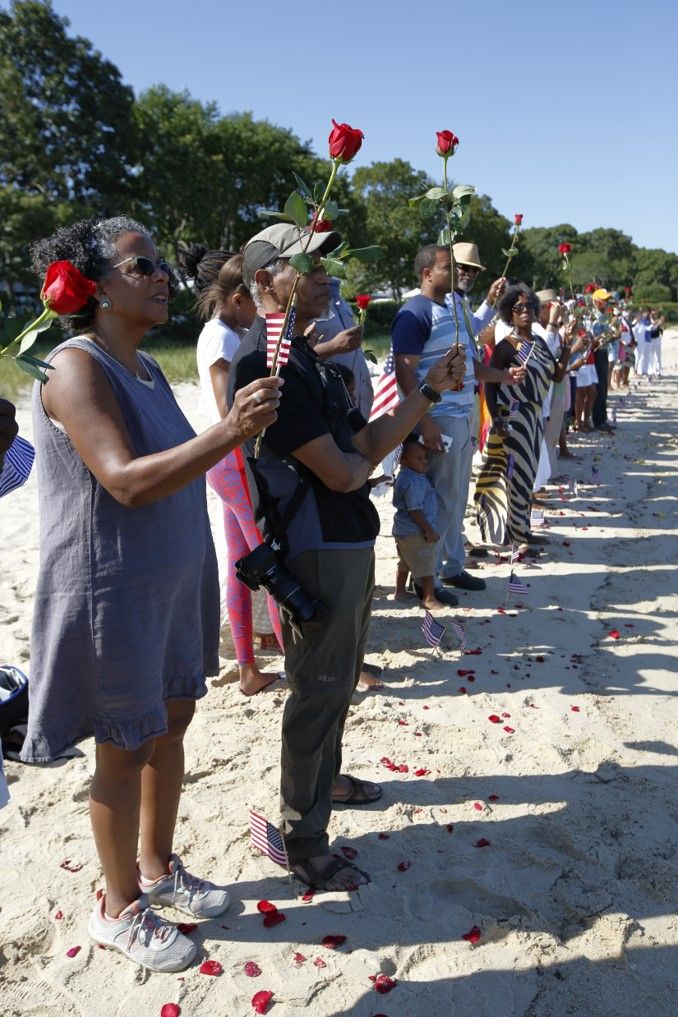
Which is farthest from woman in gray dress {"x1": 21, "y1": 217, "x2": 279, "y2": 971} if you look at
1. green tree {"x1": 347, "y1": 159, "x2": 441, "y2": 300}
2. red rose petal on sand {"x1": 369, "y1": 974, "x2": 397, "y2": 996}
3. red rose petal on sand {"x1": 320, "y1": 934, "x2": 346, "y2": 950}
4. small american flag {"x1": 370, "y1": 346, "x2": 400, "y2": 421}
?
green tree {"x1": 347, "y1": 159, "x2": 441, "y2": 300}

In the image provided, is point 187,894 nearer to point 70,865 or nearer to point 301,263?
point 70,865

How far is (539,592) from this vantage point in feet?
18.3

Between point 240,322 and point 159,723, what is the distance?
7.41 feet

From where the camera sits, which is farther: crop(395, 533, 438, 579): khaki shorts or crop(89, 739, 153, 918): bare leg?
crop(395, 533, 438, 579): khaki shorts

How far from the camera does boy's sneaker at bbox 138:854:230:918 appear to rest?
2529 millimetres

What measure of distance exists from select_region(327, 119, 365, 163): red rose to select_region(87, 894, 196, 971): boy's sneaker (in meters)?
2.25

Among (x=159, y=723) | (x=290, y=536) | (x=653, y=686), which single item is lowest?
(x=653, y=686)

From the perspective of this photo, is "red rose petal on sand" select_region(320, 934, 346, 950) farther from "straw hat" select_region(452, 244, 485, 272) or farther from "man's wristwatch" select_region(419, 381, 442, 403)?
"straw hat" select_region(452, 244, 485, 272)

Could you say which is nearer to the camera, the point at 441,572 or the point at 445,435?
the point at 445,435

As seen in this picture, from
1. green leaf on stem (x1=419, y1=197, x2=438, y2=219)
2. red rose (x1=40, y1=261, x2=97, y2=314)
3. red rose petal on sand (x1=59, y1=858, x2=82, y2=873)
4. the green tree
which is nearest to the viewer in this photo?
red rose (x1=40, y1=261, x2=97, y2=314)

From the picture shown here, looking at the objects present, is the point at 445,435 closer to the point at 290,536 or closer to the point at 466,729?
the point at 466,729

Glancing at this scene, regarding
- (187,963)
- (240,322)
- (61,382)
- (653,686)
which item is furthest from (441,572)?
(61,382)

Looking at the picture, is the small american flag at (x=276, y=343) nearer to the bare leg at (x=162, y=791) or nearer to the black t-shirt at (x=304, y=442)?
the black t-shirt at (x=304, y=442)

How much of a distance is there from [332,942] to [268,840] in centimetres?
46
